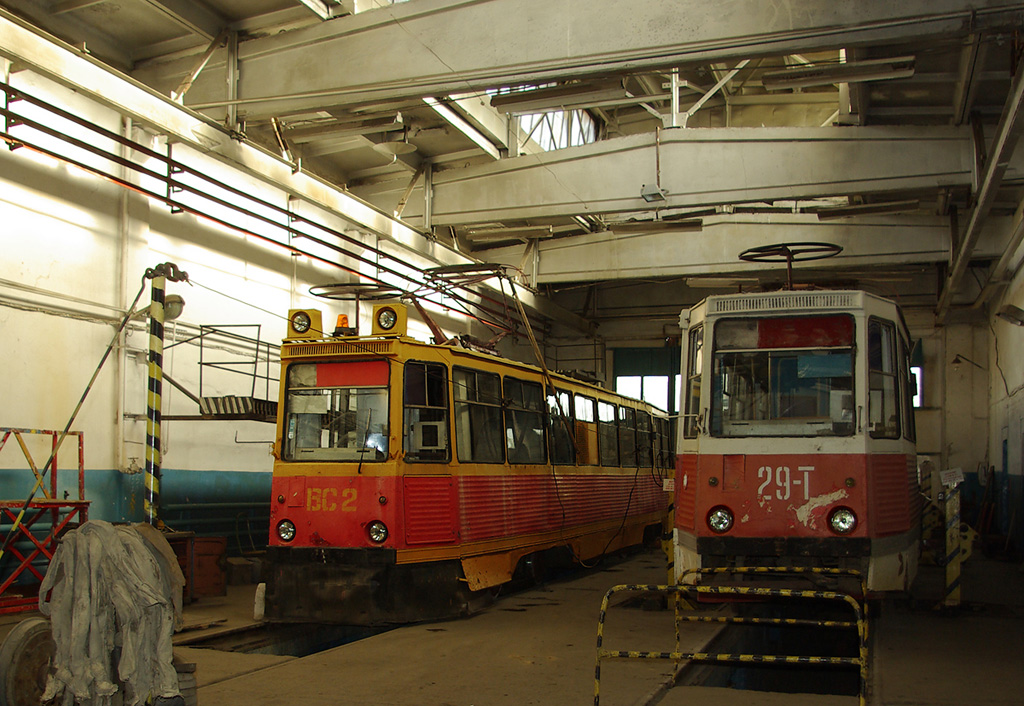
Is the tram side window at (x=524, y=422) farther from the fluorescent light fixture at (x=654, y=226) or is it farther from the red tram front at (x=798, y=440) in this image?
the fluorescent light fixture at (x=654, y=226)

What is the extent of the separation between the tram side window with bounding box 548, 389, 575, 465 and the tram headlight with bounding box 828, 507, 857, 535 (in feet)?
15.9

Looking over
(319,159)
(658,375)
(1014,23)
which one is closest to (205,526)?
(319,159)

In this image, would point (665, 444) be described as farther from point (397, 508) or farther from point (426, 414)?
point (397, 508)

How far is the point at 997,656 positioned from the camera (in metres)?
7.81

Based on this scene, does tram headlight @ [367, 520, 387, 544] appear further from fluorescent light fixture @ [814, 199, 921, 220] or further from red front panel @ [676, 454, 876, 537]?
fluorescent light fixture @ [814, 199, 921, 220]

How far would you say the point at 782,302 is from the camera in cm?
876

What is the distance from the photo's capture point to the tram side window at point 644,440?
16.9m

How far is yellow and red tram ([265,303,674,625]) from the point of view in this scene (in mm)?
9250

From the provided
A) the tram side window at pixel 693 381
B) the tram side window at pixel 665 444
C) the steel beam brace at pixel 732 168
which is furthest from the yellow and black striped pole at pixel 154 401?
the tram side window at pixel 665 444

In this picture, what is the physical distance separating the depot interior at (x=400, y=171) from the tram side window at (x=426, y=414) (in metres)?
1.63

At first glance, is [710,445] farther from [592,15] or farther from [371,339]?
[592,15]

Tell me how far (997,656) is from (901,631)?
1264 mm

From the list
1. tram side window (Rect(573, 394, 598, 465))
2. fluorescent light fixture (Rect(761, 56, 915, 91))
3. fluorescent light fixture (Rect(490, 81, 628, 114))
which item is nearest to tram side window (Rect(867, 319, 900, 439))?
fluorescent light fixture (Rect(761, 56, 915, 91))

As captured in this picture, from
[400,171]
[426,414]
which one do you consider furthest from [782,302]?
[400,171]
